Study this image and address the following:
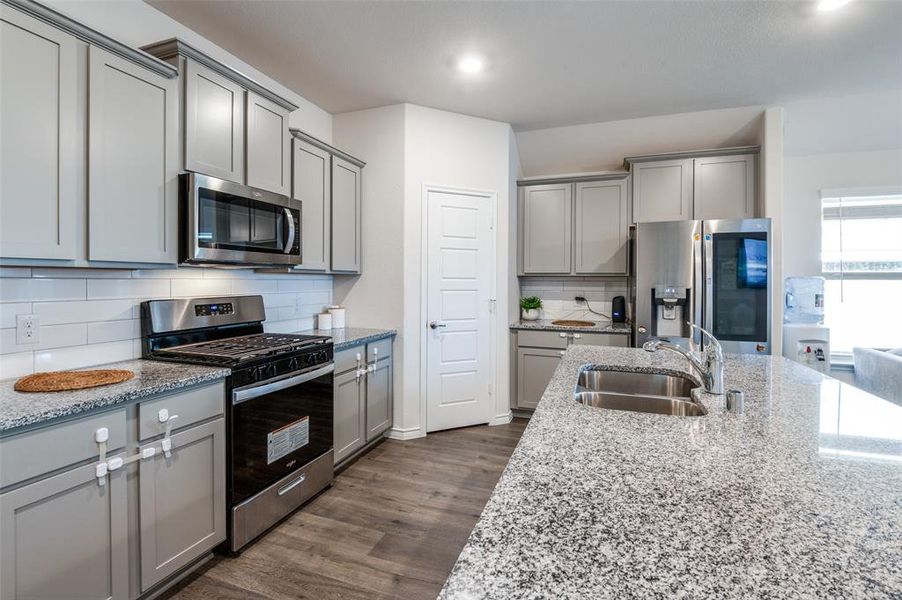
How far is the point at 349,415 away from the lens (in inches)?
113

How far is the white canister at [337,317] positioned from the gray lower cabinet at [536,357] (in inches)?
61.9

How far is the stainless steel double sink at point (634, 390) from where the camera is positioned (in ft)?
5.83

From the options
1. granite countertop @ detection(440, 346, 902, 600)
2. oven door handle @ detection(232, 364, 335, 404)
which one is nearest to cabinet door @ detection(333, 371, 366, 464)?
oven door handle @ detection(232, 364, 335, 404)

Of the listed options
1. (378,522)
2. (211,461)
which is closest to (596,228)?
(378,522)

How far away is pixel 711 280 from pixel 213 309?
11.5ft

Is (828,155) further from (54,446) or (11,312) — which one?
(11,312)

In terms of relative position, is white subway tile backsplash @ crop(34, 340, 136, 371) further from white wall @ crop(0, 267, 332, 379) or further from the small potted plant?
the small potted plant

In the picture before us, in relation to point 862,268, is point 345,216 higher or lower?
higher

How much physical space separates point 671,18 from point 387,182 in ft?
7.16

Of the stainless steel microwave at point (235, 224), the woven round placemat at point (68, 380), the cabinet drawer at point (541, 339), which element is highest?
the stainless steel microwave at point (235, 224)

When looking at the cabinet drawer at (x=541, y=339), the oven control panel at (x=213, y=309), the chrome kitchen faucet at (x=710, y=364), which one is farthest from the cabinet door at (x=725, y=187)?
the oven control panel at (x=213, y=309)

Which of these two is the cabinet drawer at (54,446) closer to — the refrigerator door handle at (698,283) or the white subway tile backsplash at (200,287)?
the white subway tile backsplash at (200,287)

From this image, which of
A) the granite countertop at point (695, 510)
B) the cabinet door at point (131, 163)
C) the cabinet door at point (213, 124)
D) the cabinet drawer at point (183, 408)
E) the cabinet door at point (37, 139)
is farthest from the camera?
the cabinet door at point (213, 124)

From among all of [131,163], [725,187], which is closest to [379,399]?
[131,163]
